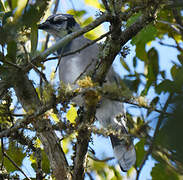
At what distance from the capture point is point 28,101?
2.12 metres

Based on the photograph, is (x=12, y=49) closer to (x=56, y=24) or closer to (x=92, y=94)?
(x=92, y=94)

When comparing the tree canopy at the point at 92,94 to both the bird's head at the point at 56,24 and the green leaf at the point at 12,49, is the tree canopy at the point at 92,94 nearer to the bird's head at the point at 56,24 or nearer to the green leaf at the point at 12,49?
the green leaf at the point at 12,49

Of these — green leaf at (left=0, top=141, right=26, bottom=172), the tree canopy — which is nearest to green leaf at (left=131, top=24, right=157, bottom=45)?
the tree canopy

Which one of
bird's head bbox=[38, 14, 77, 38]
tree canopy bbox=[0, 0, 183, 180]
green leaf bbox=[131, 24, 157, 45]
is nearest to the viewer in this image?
tree canopy bbox=[0, 0, 183, 180]

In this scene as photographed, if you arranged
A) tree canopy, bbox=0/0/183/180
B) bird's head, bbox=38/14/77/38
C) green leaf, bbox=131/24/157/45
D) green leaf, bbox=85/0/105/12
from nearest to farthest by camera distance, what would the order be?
1. tree canopy, bbox=0/0/183/180
2. green leaf, bbox=131/24/157/45
3. green leaf, bbox=85/0/105/12
4. bird's head, bbox=38/14/77/38

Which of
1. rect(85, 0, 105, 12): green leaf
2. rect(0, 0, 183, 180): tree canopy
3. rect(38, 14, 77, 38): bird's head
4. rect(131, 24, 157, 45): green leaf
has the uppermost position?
rect(38, 14, 77, 38): bird's head

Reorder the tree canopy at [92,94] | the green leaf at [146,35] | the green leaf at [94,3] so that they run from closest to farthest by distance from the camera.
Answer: the tree canopy at [92,94], the green leaf at [146,35], the green leaf at [94,3]

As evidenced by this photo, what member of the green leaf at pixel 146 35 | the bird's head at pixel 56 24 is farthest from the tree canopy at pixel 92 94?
the bird's head at pixel 56 24

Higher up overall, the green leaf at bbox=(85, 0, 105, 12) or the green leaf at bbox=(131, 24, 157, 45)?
the green leaf at bbox=(85, 0, 105, 12)

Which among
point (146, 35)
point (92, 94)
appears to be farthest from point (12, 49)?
point (146, 35)

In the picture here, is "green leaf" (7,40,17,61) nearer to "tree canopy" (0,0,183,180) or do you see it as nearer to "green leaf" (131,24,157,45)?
"tree canopy" (0,0,183,180)

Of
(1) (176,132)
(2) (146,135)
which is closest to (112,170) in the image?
(2) (146,135)

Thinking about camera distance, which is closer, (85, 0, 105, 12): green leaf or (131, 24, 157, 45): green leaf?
(131, 24, 157, 45): green leaf

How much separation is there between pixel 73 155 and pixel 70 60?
104 cm
